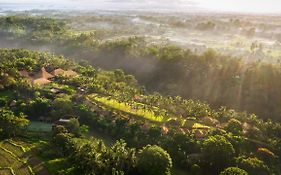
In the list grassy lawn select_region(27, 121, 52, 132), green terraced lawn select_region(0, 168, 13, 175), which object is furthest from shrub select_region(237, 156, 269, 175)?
grassy lawn select_region(27, 121, 52, 132)

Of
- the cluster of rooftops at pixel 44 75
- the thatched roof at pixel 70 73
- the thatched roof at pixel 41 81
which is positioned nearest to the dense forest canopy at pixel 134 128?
the cluster of rooftops at pixel 44 75

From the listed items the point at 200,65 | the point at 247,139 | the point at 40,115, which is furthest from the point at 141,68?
the point at 247,139

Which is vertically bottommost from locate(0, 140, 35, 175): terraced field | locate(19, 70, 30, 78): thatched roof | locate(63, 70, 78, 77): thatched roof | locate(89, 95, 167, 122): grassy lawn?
locate(0, 140, 35, 175): terraced field

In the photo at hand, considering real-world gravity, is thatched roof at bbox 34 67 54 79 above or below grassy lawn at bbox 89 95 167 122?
above

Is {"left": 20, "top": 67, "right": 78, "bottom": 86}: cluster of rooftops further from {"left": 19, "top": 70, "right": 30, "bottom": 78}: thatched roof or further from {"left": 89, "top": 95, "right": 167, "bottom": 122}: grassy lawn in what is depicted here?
{"left": 89, "top": 95, "right": 167, "bottom": 122}: grassy lawn

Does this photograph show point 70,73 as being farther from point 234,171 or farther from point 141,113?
→ point 234,171

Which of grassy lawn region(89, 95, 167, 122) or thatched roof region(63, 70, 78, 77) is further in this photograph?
thatched roof region(63, 70, 78, 77)
